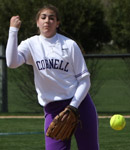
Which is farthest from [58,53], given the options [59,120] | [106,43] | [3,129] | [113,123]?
[106,43]

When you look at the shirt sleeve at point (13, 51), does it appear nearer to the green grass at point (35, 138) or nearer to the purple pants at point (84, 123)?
the purple pants at point (84, 123)

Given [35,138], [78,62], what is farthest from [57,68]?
A: [35,138]

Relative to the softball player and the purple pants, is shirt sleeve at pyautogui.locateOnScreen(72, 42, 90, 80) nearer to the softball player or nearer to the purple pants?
the softball player

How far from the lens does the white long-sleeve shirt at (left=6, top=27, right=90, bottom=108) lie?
13.8 ft

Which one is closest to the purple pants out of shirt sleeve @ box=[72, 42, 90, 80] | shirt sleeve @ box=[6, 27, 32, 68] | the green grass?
shirt sleeve @ box=[72, 42, 90, 80]

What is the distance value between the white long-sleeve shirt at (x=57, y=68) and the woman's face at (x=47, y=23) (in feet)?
0.19

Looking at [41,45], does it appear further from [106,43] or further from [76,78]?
[106,43]

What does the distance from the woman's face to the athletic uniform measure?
6 centimetres

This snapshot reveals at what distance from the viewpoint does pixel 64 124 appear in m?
4.18

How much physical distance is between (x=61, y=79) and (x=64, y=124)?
40 cm

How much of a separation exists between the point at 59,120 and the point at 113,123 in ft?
10.5

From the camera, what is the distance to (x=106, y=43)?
Result: 3244 centimetres

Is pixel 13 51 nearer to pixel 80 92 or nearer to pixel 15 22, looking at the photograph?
pixel 15 22

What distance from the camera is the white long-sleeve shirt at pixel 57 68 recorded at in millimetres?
4193
